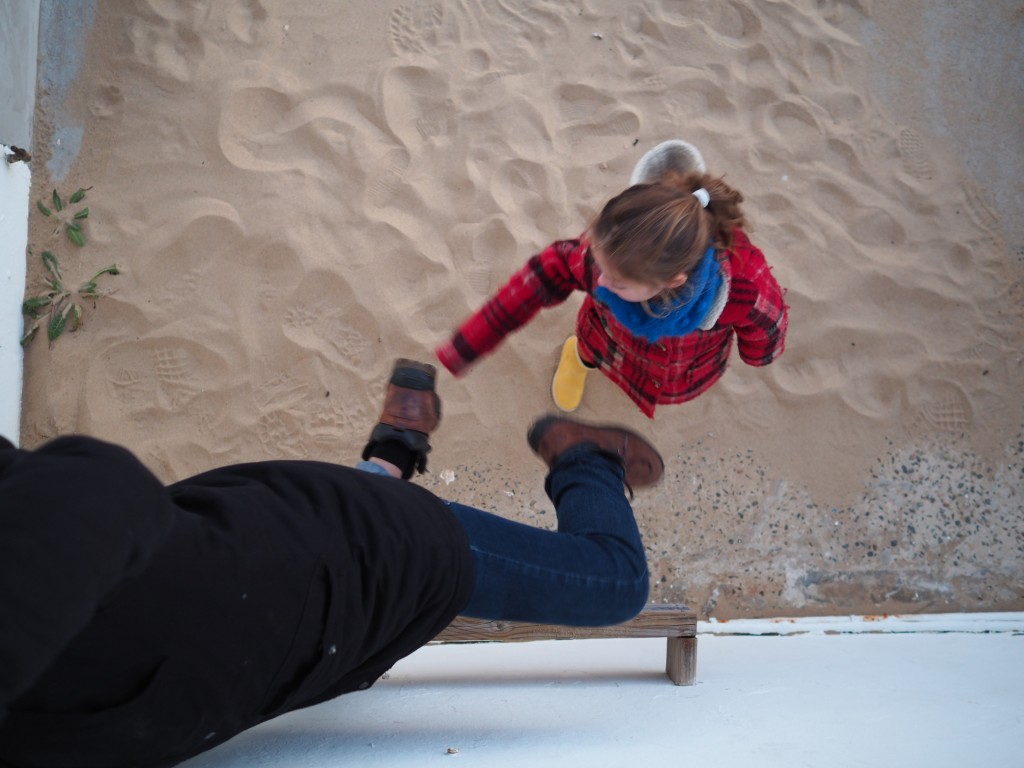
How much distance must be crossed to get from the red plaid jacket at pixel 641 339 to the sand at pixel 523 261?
45cm

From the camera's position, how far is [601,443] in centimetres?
153

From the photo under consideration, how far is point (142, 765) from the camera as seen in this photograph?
101 cm

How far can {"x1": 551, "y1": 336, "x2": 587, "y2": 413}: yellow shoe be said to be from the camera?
97.0 inches

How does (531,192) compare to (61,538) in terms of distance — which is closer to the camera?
(61,538)

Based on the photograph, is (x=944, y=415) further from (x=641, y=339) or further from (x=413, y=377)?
(x=413, y=377)

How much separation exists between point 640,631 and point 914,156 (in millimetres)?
1954

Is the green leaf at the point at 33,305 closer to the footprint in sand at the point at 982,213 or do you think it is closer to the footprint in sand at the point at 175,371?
the footprint in sand at the point at 175,371

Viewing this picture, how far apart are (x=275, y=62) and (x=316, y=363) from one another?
1.00 m

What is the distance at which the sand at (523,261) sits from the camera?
2572mm

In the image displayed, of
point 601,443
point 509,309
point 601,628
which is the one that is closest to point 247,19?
point 509,309

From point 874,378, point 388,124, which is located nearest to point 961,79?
point 874,378

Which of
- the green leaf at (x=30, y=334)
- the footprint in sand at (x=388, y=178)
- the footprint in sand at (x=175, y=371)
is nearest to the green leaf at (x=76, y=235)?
the green leaf at (x=30, y=334)

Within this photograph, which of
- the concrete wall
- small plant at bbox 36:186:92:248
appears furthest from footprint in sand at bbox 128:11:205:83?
small plant at bbox 36:186:92:248

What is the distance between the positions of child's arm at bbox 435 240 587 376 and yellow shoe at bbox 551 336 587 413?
40 centimetres
